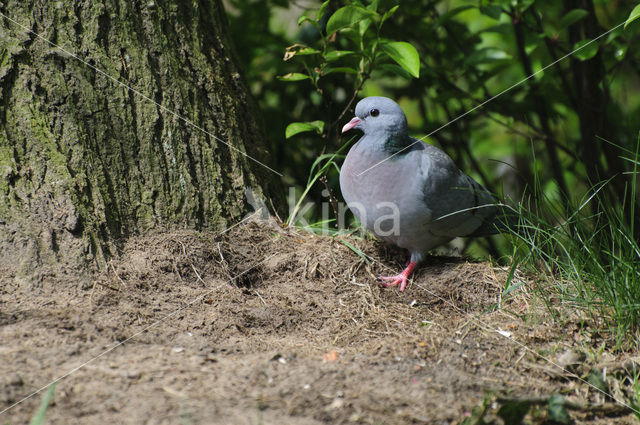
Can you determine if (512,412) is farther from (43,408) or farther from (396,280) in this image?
(43,408)

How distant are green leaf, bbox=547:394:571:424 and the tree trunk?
1738 millimetres

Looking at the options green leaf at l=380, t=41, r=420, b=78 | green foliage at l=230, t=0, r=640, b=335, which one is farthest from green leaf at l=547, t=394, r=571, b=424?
green leaf at l=380, t=41, r=420, b=78

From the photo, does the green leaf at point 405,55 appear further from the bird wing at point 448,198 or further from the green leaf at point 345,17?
the bird wing at point 448,198

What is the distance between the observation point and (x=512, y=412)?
1938 millimetres

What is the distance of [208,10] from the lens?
3236 millimetres

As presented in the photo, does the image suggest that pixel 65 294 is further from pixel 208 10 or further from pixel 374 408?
pixel 208 10

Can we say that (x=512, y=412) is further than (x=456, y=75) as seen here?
No

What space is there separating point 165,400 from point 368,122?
75.1 inches

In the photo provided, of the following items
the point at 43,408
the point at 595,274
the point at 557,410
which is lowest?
the point at 557,410

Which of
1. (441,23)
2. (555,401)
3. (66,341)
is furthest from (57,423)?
(441,23)

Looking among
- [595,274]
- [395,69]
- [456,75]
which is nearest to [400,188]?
[395,69]

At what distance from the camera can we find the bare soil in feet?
6.48

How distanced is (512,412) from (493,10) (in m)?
2.38

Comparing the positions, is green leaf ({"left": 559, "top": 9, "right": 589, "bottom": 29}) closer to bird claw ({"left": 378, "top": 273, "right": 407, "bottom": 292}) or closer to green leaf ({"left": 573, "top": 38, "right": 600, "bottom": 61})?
green leaf ({"left": 573, "top": 38, "right": 600, "bottom": 61})
